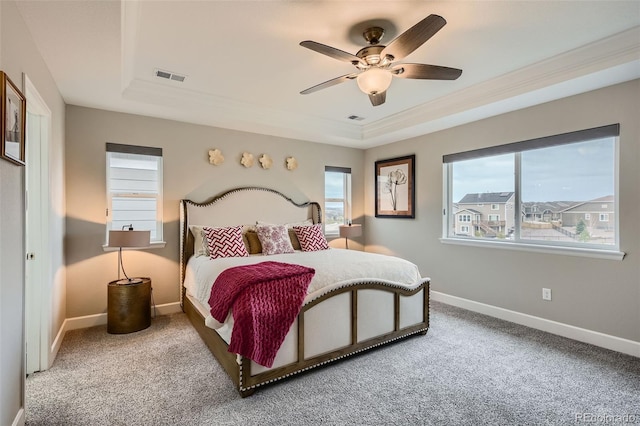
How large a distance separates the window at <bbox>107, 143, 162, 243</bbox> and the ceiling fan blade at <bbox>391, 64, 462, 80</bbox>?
3.06 m

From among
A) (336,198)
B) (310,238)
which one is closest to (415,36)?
(310,238)

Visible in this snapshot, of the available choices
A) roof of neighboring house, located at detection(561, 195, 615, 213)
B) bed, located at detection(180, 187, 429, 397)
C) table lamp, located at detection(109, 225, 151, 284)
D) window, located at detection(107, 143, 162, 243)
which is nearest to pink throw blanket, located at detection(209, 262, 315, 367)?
bed, located at detection(180, 187, 429, 397)

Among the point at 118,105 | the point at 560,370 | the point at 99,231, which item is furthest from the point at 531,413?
the point at 118,105

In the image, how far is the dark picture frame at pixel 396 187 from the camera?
16.2 ft

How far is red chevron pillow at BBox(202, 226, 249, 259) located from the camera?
3.60 metres

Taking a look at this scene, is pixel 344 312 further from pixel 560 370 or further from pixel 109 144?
pixel 109 144

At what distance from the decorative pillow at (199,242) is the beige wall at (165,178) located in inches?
11.5

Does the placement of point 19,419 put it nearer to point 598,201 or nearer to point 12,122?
point 12,122

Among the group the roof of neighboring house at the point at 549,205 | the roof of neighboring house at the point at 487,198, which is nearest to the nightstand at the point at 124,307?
the roof of neighboring house at the point at 487,198

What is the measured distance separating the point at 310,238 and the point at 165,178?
2021 millimetres

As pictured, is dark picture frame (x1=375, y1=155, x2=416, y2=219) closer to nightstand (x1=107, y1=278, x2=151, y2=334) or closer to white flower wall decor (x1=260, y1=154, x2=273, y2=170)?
white flower wall decor (x1=260, y1=154, x2=273, y2=170)

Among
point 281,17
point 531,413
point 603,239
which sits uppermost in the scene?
point 281,17

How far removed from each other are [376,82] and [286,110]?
2.11m

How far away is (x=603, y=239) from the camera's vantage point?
306 cm
